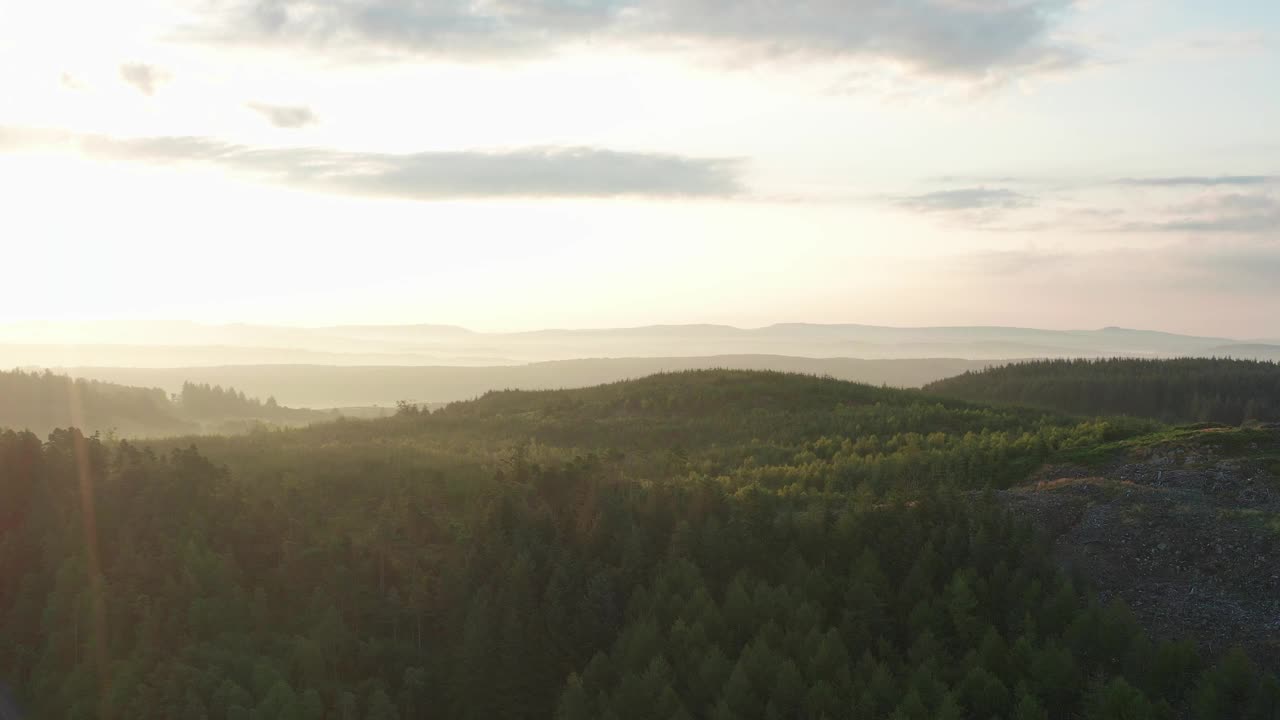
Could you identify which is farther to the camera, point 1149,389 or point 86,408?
point 86,408

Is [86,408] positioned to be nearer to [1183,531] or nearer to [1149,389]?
[1149,389]

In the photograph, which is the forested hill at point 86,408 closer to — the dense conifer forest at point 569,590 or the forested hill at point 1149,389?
the dense conifer forest at point 569,590

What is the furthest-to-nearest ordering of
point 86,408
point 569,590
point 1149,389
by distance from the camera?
1. point 86,408
2. point 1149,389
3. point 569,590

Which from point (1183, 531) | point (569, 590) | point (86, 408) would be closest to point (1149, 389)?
point (1183, 531)

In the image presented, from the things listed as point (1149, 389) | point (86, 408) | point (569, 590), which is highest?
point (1149, 389)

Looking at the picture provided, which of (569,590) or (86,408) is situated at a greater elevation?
(86,408)

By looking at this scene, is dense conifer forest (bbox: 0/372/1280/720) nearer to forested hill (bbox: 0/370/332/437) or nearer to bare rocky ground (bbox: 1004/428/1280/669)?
bare rocky ground (bbox: 1004/428/1280/669)

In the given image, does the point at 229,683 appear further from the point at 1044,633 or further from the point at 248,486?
the point at 1044,633

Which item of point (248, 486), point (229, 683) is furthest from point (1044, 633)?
point (248, 486)
